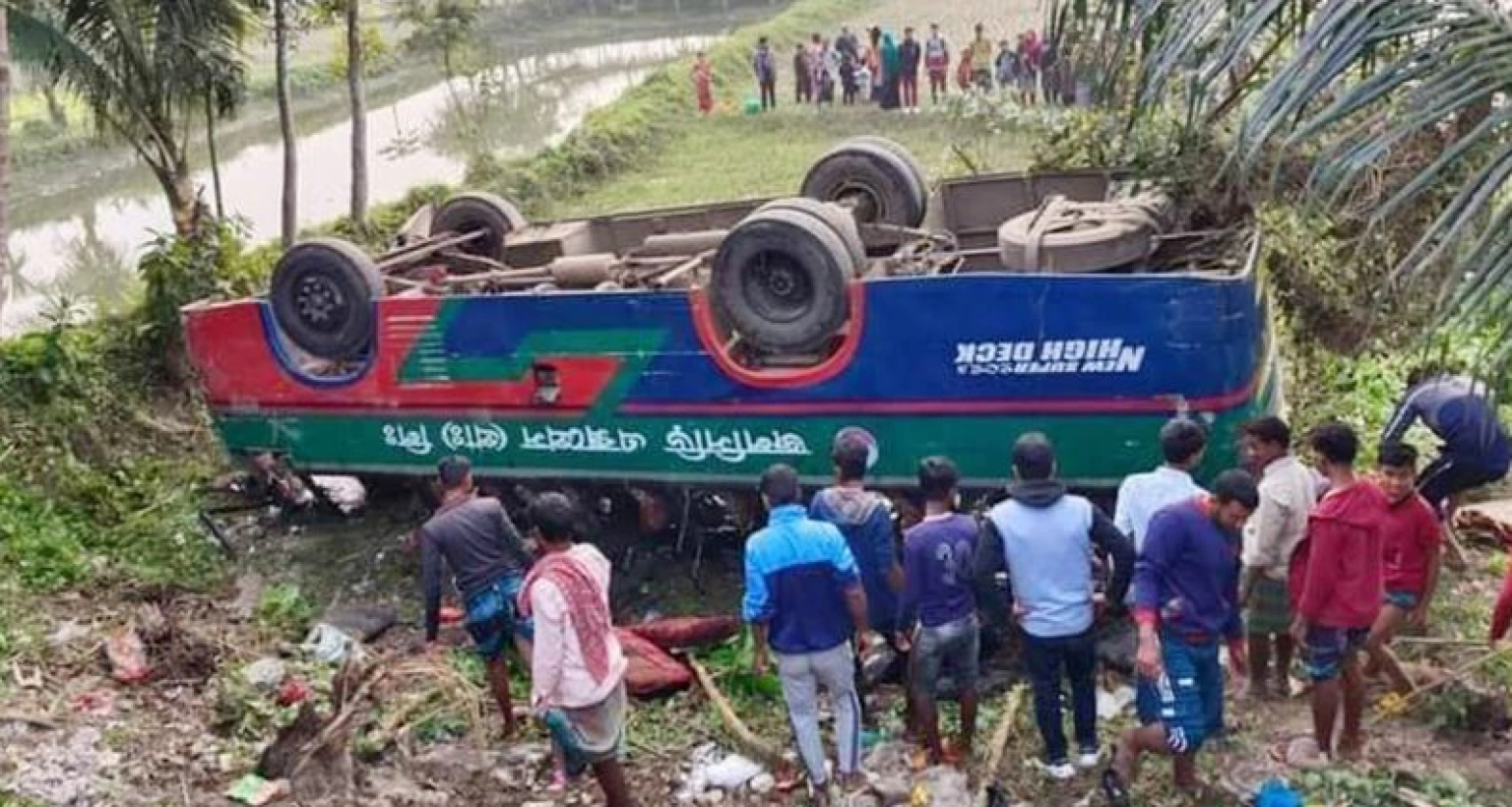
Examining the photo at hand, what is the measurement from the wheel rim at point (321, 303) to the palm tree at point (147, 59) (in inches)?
134

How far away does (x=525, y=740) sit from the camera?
5992 millimetres

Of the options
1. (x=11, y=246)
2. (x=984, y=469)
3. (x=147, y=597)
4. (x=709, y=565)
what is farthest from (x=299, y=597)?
(x=11, y=246)

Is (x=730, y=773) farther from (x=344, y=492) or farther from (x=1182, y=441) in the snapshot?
(x=344, y=492)

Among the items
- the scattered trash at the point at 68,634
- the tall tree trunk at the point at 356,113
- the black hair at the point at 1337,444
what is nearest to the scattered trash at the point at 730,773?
the black hair at the point at 1337,444

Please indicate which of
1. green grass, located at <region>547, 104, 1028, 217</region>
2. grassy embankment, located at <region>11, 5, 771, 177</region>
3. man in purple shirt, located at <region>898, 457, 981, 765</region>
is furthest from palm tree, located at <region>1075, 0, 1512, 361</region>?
grassy embankment, located at <region>11, 5, 771, 177</region>

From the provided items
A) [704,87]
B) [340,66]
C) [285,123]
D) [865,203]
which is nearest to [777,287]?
[865,203]

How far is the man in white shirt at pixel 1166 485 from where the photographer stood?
5.02 meters

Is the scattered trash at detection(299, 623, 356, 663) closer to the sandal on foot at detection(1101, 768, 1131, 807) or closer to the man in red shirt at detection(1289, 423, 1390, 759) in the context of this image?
the sandal on foot at detection(1101, 768, 1131, 807)

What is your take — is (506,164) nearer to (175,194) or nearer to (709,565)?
(175,194)

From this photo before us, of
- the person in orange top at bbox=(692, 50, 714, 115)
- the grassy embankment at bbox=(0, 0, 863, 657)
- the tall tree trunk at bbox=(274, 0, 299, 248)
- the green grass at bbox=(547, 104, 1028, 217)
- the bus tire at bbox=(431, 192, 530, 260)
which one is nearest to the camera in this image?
the grassy embankment at bbox=(0, 0, 863, 657)

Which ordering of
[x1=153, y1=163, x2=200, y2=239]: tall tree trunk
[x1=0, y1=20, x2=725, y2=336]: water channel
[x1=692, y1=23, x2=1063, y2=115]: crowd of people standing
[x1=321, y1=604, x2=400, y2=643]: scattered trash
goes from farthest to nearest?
[x1=692, y1=23, x2=1063, y2=115]: crowd of people standing
[x1=0, y1=20, x2=725, y2=336]: water channel
[x1=153, y1=163, x2=200, y2=239]: tall tree trunk
[x1=321, y1=604, x2=400, y2=643]: scattered trash

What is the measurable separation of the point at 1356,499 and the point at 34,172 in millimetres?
22353

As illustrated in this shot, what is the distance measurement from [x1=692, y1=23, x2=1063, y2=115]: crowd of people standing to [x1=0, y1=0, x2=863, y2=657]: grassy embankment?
10381 mm

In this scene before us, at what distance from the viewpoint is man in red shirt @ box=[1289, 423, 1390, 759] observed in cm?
480
